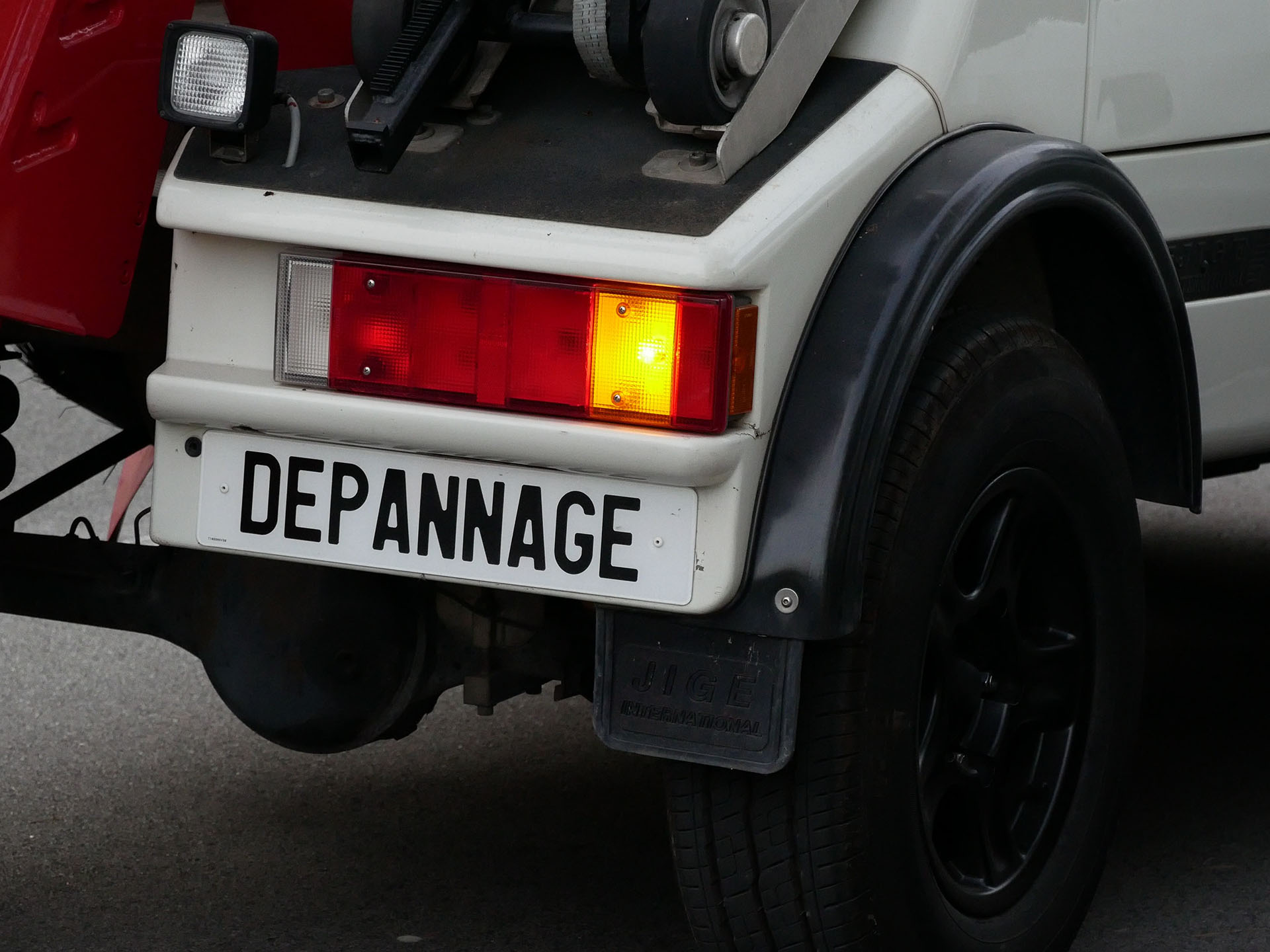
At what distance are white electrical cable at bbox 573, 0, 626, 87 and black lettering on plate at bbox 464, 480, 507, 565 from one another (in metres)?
0.53

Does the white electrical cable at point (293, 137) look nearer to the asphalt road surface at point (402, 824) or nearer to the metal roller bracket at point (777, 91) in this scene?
the metal roller bracket at point (777, 91)

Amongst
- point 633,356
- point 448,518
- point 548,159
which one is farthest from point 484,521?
point 548,159

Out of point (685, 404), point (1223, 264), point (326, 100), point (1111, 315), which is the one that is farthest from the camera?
point (1223, 264)

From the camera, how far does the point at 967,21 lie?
8.11ft

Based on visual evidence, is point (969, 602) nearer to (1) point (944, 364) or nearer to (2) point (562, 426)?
(1) point (944, 364)

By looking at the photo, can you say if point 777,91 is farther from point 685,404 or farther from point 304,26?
point 304,26

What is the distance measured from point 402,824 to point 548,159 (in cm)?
162

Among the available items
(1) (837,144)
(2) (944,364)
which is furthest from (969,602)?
(1) (837,144)

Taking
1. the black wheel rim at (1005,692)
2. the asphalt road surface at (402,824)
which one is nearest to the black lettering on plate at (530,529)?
the black wheel rim at (1005,692)

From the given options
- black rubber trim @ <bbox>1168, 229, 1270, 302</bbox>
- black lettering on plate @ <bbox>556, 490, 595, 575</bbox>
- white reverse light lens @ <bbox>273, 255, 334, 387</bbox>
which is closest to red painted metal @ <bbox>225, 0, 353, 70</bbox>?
white reverse light lens @ <bbox>273, 255, 334, 387</bbox>

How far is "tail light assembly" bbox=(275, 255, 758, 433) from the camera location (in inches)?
83.9

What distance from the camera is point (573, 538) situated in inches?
87.4

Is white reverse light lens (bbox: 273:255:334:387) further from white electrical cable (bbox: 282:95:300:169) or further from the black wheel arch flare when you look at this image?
the black wheel arch flare

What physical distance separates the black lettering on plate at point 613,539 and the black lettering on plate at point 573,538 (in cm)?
1
